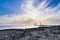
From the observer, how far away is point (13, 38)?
30.7 ft

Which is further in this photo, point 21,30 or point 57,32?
point 21,30

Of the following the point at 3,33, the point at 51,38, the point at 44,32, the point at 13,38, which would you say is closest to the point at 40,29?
the point at 44,32

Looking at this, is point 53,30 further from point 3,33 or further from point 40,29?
point 3,33

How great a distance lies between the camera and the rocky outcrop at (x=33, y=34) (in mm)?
8421

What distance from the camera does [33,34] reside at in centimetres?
892

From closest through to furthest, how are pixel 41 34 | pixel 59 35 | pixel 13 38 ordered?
pixel 59 35, pixel 41 34, pixel 13 38

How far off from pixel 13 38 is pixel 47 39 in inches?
97.9

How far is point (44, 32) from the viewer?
8.71 m

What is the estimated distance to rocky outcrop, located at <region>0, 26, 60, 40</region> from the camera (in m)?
8.42

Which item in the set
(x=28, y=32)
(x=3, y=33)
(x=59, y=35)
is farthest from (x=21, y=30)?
(x=59, y=35)

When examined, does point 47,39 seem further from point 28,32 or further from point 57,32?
point 28,32

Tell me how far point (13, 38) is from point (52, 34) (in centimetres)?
279

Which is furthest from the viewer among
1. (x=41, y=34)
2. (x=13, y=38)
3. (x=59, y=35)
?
(x=13, y=38)

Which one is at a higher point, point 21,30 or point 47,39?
point 21,30
